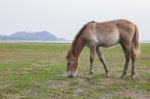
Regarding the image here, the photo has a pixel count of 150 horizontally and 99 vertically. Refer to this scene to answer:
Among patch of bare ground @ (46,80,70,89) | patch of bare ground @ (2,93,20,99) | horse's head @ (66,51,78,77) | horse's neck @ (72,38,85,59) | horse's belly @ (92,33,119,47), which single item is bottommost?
patch of bare ground @ (46,80,70,89)

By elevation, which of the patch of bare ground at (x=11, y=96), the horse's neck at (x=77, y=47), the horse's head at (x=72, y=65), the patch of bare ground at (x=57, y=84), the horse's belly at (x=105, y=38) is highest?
the horse's belly at (x=105, y=38)

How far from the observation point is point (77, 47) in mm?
13531

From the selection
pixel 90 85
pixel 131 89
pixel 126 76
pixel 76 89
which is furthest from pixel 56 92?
pixel 126 76

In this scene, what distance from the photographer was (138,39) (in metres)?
13.5

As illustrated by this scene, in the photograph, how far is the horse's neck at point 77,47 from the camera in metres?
13.5

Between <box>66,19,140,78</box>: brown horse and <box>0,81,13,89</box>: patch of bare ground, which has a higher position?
<box>66,19,140,78</box>: brown horse

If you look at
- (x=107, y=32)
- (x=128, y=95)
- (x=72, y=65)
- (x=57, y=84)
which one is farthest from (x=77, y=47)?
(x=128, y=95)

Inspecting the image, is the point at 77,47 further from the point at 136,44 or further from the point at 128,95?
the point at 128,95

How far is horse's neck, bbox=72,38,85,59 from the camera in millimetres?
13469

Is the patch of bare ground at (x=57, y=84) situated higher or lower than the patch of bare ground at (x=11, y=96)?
lower

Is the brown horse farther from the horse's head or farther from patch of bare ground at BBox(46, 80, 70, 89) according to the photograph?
patch of bare ground at BBox(46, 80, 70, 89)

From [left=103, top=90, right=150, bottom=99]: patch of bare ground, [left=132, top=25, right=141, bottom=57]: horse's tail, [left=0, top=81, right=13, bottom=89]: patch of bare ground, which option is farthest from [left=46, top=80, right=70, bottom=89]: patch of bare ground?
[left=132, top=25, right=141, bottom=57]: horse's tail

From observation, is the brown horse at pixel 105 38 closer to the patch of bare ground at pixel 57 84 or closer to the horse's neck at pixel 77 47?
the horse's neck at pixel 77 47

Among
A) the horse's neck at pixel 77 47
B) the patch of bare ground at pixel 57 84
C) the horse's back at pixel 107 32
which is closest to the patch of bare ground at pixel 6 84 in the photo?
the patch of bare ground at pixel 57 84
